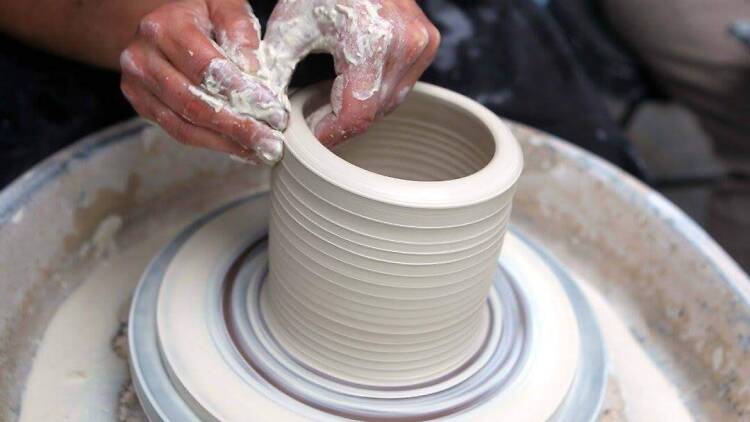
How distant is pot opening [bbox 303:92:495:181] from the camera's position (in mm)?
944

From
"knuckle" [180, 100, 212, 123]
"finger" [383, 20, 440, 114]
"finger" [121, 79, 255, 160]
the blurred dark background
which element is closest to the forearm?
the blurred dark background

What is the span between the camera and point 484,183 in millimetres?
796

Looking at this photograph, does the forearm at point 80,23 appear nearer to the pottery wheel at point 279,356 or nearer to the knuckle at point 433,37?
the pottery wheel at point 279,356

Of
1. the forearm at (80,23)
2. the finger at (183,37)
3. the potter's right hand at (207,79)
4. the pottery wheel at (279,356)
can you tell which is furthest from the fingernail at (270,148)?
the forearm at (80,23)

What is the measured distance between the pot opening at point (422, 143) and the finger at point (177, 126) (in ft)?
0.38

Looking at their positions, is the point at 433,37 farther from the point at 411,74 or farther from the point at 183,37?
the point at 183,37

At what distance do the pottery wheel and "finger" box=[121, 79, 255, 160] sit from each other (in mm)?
193

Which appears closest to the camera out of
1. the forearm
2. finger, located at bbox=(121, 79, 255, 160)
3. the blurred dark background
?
finger, located at bbox=(121, 79, 255, 160)

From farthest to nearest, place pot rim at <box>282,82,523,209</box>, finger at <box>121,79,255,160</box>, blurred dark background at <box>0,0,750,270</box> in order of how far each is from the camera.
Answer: blurred dark background at <box>0,0,750,270</box> < finger at <box>121,79,255,160</box> < pot rim at <box>282,82,523,209</box>

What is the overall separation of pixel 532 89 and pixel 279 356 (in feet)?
3.30

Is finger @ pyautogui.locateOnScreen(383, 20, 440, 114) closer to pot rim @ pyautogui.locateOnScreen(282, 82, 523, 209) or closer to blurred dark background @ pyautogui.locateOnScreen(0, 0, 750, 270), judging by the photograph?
pot rim @ pyautogui.locateOnScreen(282, 82, 523, 209)

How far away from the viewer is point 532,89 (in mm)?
1645

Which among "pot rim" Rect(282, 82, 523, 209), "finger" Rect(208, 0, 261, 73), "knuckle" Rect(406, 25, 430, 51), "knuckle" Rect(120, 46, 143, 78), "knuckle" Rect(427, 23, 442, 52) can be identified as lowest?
"pot rim" Rect(282, 82, 523, 209)

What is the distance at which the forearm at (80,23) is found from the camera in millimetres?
1078
